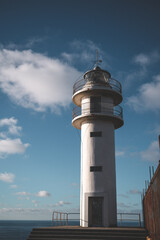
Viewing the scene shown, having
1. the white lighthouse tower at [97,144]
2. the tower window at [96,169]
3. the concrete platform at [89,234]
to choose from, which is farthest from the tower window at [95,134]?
the concrete platform at [89,234]

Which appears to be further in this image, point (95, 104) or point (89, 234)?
point (95, 104)

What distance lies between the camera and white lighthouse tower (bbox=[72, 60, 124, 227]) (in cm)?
1619

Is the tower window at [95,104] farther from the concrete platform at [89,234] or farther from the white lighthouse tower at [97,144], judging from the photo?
the concrete platform at [89,234]

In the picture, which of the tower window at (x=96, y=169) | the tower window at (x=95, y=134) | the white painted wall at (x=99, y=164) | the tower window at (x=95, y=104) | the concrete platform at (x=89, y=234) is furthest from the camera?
the tower window at (x=95, y=104)

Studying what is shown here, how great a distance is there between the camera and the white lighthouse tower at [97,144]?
16.2m

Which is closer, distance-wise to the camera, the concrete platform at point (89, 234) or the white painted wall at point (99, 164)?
the concrete platform at point (89, 234)

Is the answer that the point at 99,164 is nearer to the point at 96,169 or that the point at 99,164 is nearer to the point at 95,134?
the point at 96,169

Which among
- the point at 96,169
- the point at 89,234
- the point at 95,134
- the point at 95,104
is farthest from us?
the point at 95,104

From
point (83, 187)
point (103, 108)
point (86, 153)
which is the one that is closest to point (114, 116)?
point (103, 108)

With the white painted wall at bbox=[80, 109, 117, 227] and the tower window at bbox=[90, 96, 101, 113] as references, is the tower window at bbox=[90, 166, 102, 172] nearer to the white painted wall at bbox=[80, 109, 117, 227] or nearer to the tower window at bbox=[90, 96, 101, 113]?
the white painted wall at bbox=[80, 109, 117, 227]

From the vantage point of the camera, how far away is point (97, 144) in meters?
17.5

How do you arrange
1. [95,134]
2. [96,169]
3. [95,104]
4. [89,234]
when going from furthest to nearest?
[95,104]
[95,134]
[96,169]
[89,234]

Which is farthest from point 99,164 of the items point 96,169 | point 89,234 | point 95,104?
point 89,234

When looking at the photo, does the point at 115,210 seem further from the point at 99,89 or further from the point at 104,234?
the point at 99,89
